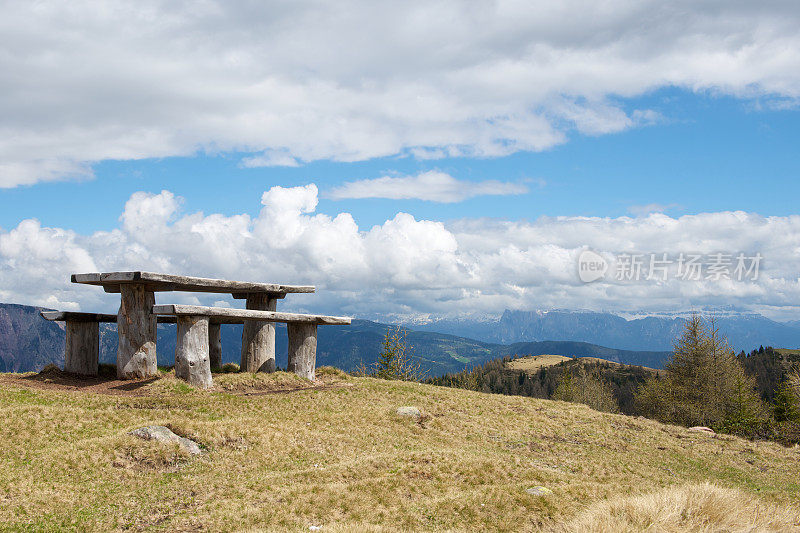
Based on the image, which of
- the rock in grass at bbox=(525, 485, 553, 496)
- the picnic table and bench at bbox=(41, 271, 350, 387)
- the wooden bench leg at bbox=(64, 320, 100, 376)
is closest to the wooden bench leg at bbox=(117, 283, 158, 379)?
the picnic table and bench at bbox=(41, 271, 350, 387)

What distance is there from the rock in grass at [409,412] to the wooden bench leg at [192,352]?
7830 millimetres

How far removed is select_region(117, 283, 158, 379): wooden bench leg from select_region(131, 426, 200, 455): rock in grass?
8035mm

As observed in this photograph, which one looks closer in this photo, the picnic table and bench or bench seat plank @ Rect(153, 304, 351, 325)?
bench seat plank @ Rect(153, 304, 351, 325)

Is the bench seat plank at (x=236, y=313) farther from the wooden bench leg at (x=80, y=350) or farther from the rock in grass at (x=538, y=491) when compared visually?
the rock in grass at (x=538, y=491)

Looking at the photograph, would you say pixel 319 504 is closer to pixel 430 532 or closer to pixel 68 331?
pixel 430 532

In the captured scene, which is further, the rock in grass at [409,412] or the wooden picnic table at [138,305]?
the wooden picnic table at [138,305]

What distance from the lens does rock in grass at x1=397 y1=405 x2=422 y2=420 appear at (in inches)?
866

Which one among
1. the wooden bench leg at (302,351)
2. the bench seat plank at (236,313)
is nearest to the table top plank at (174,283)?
the bench seat plank at (236,313)

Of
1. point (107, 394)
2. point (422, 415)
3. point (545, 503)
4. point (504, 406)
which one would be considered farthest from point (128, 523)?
point (504, 406)

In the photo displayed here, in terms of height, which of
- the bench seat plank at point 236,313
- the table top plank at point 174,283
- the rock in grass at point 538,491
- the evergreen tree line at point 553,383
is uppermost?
the table top plank at point 174,283

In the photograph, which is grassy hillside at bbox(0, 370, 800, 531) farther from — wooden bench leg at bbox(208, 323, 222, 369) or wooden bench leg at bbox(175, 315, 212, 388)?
wooden bench leg at bbox(208, 323, 222, 369)

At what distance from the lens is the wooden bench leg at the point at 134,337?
23219mm

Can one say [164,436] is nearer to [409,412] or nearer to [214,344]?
[409,412]

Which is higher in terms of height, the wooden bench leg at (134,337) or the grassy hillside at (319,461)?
the wooden bench leg at (134,337)
